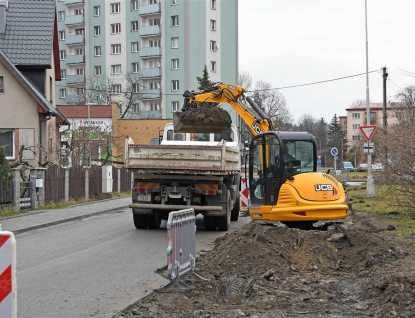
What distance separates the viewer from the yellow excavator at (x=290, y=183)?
1398 centimetres

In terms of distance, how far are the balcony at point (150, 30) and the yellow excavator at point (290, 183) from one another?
206ft

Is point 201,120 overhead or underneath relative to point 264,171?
overhead

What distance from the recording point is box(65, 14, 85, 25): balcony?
81750mm

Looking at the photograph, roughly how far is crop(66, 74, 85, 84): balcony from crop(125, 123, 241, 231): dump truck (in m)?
69.1

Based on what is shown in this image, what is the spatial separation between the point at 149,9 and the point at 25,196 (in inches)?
2301

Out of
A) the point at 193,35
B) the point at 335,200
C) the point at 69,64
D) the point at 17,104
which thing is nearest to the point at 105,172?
the point at 17,104

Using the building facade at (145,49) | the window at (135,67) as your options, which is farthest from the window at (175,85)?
the window at (135,67)

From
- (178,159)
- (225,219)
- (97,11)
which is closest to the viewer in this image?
(178,159)

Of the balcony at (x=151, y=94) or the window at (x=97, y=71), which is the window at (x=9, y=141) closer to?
the balcony at (x=151, y=94)

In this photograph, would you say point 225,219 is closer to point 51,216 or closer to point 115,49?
point 51,216

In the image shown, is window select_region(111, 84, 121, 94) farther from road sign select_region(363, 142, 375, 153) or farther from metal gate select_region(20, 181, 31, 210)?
metal gate select_region(20, 181, 31, 210)

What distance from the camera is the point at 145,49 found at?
78562 mm

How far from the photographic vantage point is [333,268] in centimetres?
1019

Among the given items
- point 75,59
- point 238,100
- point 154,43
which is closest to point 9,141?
point 238,100
